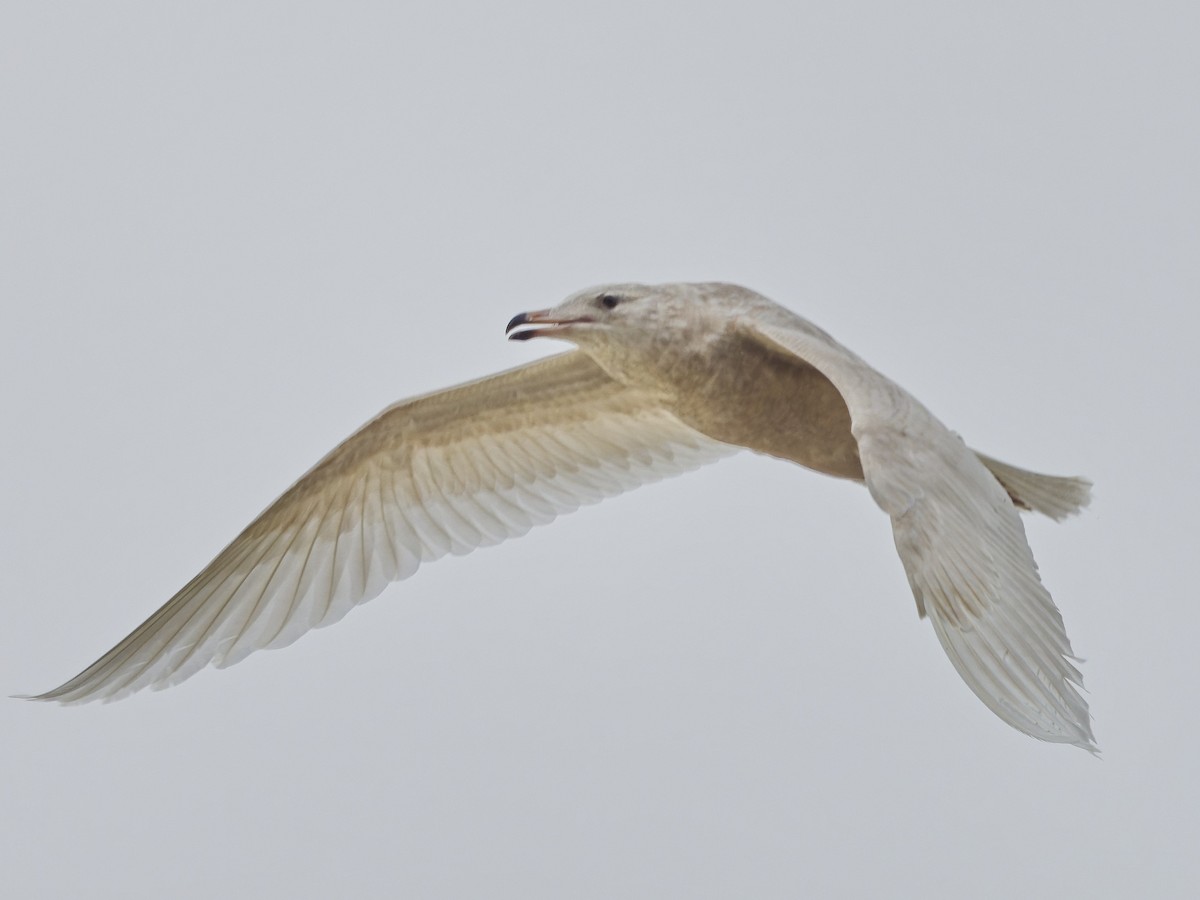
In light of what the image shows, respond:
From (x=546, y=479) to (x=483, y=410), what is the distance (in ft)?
1.52

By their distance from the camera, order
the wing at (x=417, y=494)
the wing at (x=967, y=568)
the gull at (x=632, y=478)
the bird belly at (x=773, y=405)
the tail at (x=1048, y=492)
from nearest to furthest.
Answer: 1. the wing at (x=967, y=568)
2. the gull at (x=632, y=478)
3. the bird belly at (x=773, y=405)
4. the wing at (x=417, y=494)
5. the tail at (x=1048, y=492)

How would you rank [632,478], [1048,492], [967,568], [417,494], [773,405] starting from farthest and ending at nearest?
[632,478], [417,494], [1048,492], [773,405], [967,568]

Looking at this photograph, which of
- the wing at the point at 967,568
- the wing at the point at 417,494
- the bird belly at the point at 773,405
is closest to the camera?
the wing at the point at 967,568

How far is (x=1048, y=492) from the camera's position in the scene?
6848mm

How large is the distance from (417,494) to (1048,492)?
2766mm

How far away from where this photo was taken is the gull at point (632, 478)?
15.6 feet

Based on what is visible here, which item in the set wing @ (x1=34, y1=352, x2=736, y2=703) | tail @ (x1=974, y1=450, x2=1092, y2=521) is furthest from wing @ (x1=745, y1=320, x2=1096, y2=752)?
wing @ (x1=34, y1=352, x2=736, y2=703)

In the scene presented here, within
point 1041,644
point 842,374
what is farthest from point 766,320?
point 1041,644

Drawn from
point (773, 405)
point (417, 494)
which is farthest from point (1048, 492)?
point (417, 494)

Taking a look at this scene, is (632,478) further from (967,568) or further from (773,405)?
(967,568)

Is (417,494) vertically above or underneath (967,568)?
above

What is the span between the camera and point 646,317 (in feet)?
20.1

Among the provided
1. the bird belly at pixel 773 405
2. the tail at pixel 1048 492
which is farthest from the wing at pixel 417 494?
the tail at pixel 1048 492

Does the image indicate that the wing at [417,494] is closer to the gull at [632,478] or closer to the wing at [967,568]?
the gull at [632,478]
